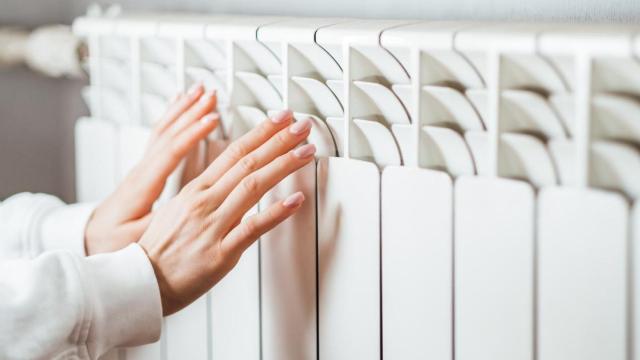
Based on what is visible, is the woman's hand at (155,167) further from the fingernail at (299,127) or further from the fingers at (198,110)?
the fingernail at (299,127)

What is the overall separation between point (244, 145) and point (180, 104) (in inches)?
5.4

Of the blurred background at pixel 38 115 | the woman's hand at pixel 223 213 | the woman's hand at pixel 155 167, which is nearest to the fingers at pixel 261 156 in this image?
the woman's hand at pixel 223 213

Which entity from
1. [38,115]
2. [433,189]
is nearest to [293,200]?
[433,189]

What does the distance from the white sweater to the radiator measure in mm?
108

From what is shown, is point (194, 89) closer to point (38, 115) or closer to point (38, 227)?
point (38, 227)

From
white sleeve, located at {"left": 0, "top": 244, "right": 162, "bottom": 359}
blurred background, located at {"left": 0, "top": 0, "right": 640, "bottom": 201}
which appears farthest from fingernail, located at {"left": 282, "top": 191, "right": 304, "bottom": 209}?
blurred background, located at {"left": 0, "top": 0, "right": 640, "bottom": 201}

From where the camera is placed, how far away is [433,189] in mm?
664

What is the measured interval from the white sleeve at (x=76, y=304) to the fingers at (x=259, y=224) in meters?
0.08

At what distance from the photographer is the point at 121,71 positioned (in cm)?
101

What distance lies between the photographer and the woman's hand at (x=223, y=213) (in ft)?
2.47

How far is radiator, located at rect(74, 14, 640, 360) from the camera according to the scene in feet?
1.86

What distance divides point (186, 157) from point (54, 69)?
39 centimetres

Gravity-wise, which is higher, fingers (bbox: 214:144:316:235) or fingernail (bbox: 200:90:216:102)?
fingernail (bbox: 200:90:216:102)

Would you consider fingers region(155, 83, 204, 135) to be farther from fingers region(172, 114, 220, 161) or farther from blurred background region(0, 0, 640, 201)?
blurred background region(0, 0, 640, 201)
